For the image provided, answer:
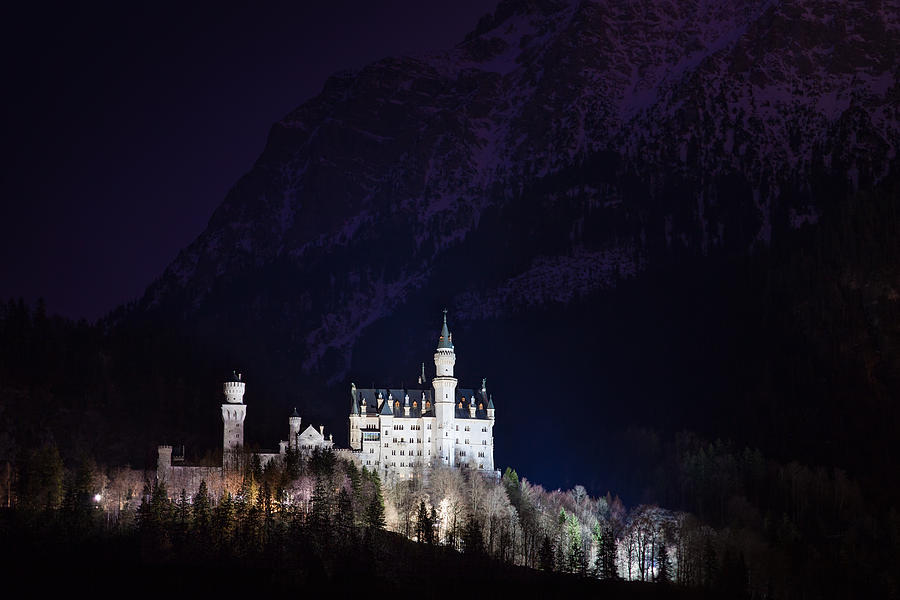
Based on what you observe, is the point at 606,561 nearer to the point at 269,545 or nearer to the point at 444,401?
the point at 269,545

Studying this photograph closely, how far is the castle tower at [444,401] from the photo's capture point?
172m

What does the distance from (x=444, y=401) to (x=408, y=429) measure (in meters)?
6.35

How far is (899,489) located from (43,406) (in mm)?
131117

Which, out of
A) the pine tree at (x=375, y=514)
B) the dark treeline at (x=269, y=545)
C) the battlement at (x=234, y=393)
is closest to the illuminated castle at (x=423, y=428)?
the battlement at (x=234, y=393)

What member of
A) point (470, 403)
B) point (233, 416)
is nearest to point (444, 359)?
point (470, 403)

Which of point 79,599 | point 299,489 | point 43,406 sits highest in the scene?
point 43,406

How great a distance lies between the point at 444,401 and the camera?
173125mm

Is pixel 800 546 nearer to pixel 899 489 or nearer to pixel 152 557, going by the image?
pixel 899 489

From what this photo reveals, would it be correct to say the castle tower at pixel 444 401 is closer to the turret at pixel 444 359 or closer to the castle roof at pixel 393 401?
the turret at pixel 444 359

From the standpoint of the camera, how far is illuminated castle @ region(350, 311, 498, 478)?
170375 mm

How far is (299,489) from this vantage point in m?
144

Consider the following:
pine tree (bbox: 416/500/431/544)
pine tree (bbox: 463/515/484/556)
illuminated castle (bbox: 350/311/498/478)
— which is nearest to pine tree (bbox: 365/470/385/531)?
pine tree (bbox: 416/500/431/544)

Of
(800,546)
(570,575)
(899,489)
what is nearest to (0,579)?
(570,575)

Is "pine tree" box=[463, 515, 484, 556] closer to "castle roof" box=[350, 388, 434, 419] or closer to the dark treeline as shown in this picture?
the dark treeline
